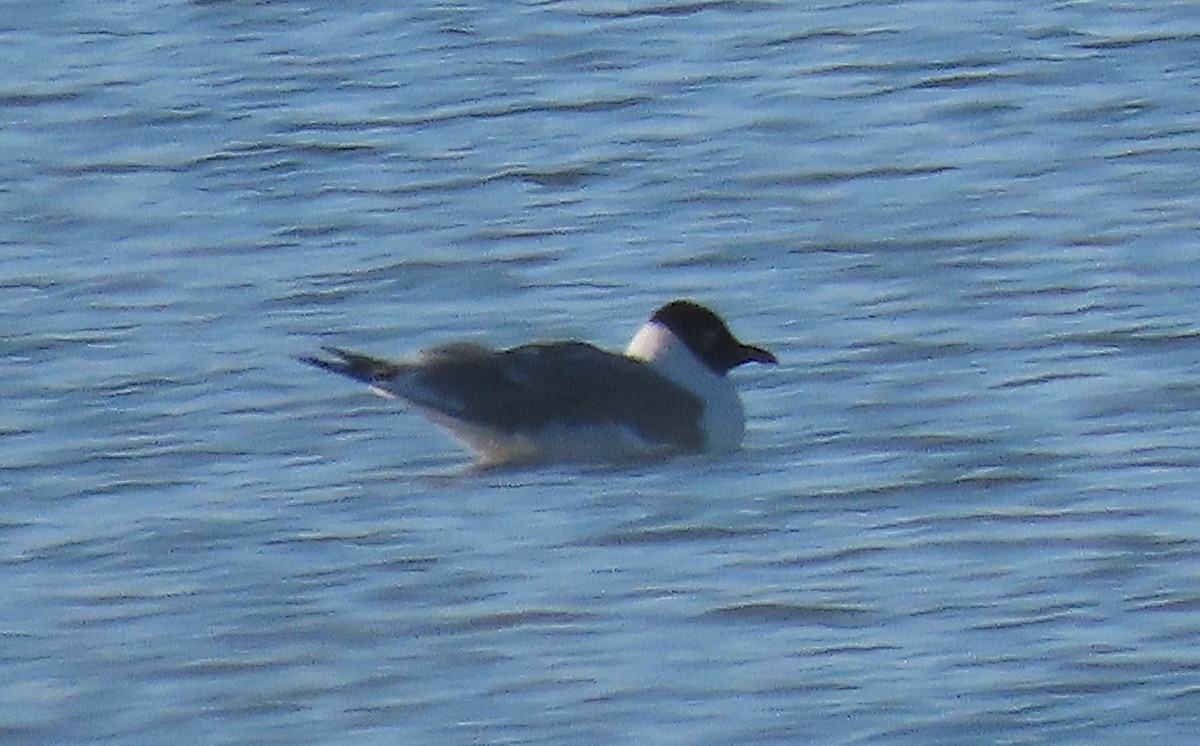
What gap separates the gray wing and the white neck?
42 mm

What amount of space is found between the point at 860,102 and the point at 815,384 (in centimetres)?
366

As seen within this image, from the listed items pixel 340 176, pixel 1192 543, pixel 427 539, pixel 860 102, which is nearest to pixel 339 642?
pixel 427 539

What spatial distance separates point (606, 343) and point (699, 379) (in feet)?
2.61

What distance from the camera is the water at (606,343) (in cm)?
864

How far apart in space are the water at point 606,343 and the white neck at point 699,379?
11 centimetres

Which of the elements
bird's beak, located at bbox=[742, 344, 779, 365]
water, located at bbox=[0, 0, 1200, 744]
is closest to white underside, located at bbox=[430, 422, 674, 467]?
water, located at bbox=[0, 0, 1200, 744]

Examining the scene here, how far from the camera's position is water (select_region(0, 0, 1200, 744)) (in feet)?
28.3

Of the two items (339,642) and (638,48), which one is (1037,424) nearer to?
(339,642)

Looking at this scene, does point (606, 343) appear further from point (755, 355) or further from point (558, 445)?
point (558, 445)

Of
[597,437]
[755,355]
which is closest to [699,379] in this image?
[755,355]

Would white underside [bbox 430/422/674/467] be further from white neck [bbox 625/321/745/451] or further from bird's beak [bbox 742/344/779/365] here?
bird's beak [bbox 742/344/779/365]

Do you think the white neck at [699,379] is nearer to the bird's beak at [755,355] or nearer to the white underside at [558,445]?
the bird's beak at [755,355]

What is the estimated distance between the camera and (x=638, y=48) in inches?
626

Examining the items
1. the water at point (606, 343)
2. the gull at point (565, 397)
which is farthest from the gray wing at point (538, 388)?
the water at point (606, 343)
